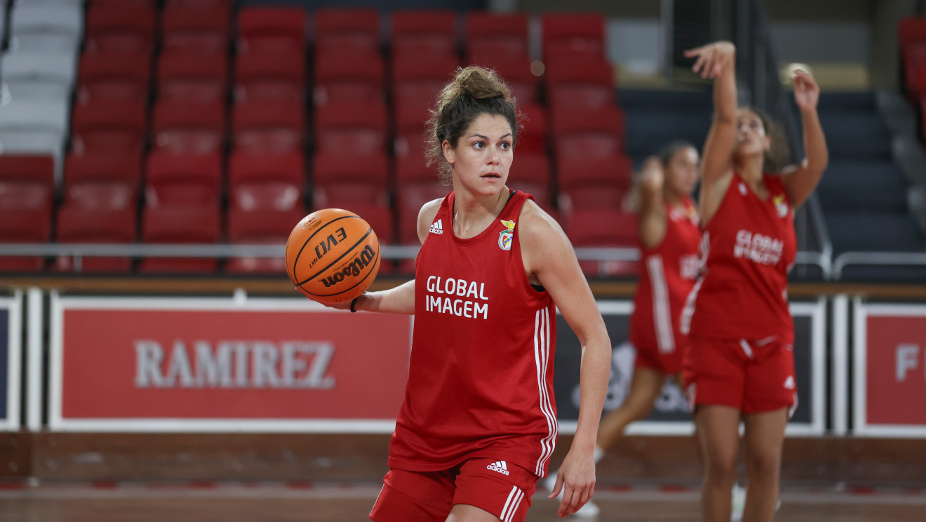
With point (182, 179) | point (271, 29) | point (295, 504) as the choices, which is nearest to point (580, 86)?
point (271, 29)

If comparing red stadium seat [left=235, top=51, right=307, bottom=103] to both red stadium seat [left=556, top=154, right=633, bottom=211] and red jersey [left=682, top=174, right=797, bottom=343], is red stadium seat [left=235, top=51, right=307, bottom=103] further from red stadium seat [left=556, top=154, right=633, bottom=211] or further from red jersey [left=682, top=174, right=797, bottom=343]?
red jersey [left=682, top=174, right=797, bottom=343]

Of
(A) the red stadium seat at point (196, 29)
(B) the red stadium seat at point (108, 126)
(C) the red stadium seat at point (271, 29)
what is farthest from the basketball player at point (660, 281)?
(A) the red stadium seat at point (196, 29)

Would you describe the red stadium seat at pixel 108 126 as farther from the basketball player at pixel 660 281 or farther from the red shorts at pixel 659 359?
the red shorts at pixel 659 359

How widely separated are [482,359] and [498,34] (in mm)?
7591

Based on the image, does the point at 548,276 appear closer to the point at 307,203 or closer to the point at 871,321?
the point at 871,321

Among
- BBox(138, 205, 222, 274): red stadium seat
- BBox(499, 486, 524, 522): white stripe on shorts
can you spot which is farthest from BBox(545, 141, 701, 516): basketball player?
BBox(138, 205, 222, 274): red stadium seat

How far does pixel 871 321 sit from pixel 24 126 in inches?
274

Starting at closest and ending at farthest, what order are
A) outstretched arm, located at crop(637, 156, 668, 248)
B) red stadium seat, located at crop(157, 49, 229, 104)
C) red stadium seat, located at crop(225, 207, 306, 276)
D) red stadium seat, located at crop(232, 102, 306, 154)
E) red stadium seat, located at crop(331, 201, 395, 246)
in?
outstretched arm, located at crop(637, 156, 668, 248) < red stadium seat, located at crop(331, 201, 395, 246) < red stadium seat, located at crop(225, 207, 306, 276) < red stadium seat, located at crop(232, 102, 306, 154) < red stadium seat, located at crop(157, 49, 229, 104)

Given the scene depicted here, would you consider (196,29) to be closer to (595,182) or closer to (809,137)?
(595,182)

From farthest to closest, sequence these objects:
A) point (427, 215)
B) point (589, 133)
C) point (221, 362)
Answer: point (589, 133), point (221, 362), point (427, 215)

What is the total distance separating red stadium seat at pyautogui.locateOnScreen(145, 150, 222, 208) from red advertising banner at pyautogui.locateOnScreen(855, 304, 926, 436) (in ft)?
16.1

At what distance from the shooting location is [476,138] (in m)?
2.28

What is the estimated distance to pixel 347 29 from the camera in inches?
372

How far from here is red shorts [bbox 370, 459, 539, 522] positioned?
2.19m
